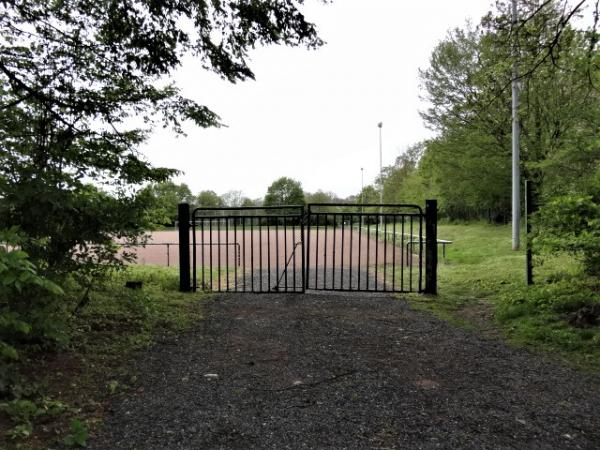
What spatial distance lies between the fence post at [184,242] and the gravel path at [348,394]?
94.2 inches

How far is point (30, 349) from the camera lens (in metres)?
3.58

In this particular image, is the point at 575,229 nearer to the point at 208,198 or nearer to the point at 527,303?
the point at 527,303

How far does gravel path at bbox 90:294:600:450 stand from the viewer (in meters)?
2.53

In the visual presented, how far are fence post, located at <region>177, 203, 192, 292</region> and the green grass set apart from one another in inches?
145

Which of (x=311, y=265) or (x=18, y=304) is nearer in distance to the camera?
(x=18, y=304)

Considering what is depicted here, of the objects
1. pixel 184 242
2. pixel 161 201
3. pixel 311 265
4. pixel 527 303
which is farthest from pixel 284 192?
pixel 161 201

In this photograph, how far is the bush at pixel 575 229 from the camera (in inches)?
180

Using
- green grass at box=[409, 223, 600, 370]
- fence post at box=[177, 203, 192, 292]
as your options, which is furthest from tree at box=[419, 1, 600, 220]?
fence post at box=[177, 203, 192, 292]

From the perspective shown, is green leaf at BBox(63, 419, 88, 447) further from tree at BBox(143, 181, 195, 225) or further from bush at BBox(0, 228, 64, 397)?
tree at BBox(143, 181, 195, 225)

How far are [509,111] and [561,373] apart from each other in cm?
1490

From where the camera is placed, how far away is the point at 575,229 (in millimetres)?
4879

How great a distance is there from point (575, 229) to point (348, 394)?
3.47 metres

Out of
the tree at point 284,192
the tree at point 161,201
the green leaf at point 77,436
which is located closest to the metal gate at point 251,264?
the tree at point 161,201

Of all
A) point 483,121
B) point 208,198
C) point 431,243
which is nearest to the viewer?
point 431,243
